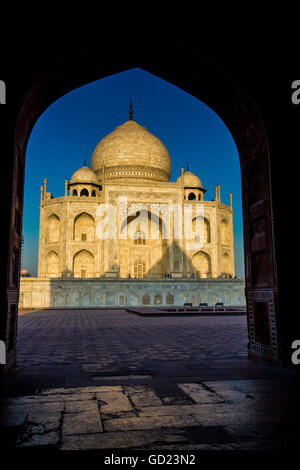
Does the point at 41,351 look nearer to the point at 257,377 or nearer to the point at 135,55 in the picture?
the point at 257,377

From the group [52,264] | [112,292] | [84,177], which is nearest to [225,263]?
[112,292]

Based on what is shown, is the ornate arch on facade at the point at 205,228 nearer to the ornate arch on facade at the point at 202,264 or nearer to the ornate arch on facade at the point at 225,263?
the ornate arch on facade at the point at 202,264

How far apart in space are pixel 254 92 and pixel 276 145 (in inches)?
26.1

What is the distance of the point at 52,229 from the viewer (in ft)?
96.7

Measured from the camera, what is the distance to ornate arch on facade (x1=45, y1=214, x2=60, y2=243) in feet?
96.1

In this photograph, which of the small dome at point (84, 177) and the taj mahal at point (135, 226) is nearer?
the taj mahal at point (135, 226)

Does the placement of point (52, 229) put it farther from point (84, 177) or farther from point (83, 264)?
point (84, 177)

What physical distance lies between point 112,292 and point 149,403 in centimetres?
1897

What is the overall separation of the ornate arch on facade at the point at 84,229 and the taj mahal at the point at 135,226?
0.08 metres

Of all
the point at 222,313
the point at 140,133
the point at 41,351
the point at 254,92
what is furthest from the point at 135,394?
the point at 140,133

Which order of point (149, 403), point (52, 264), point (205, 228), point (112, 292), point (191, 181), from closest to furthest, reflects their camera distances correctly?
point (149, 403), point (112, 292), point (52, 264), point (205, 228), point (191, 181)

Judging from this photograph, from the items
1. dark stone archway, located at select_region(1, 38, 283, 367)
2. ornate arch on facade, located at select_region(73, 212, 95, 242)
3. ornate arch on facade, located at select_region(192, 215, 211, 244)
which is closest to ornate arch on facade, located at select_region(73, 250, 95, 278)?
ornate arch on facade, located at select_region(73, 212, 95, 242)

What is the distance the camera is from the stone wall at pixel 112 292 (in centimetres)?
2098

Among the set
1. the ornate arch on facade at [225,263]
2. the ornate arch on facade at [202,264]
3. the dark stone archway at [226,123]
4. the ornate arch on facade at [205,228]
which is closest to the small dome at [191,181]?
the ornate arch on facade at [205,228]
